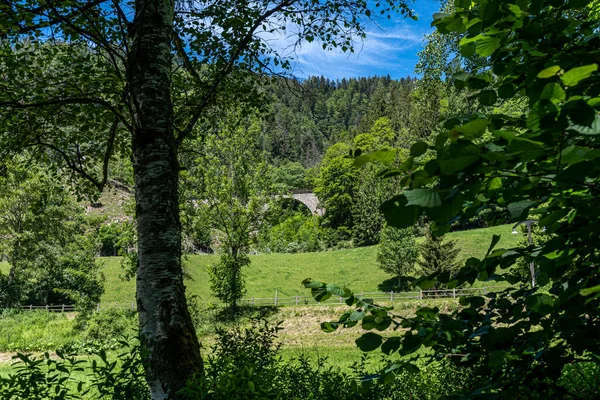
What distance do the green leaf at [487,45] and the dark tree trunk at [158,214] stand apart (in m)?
3.08

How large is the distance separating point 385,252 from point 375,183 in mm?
28134

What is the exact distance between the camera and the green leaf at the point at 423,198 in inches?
32.5

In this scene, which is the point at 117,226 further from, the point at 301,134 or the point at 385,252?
the point at 301,134

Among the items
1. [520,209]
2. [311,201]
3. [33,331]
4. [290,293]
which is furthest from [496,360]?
[311,201]

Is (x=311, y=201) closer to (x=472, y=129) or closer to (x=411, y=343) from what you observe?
(x=411, y=343)

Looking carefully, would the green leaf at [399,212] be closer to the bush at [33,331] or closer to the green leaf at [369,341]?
the green leaf at [369,341]

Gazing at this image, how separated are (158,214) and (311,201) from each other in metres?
66.0

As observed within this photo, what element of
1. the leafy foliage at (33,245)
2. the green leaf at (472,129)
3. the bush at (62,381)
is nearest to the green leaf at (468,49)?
the green leaf at (472,129)

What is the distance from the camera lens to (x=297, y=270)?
3644 cm

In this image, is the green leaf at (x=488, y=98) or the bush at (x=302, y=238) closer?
the green leaf at (x=488, y=98)

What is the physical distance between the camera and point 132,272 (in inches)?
751

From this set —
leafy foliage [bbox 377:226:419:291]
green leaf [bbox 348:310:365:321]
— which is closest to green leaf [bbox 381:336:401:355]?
green leaf [bbox 348:310:365:321]

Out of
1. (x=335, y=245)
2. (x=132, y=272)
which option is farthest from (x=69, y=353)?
(x=335, y=245)

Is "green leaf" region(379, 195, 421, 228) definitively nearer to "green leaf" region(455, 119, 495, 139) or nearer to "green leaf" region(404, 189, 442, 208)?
"green leaf" region(404, 189, 442, 208)
